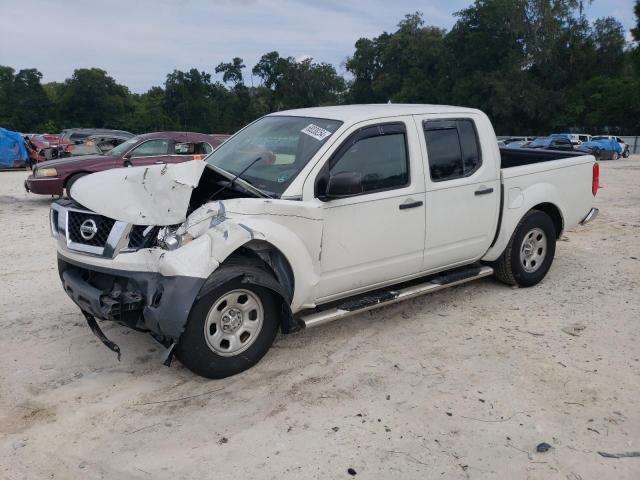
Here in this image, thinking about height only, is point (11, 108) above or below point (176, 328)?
above

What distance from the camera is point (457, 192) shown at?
4.99 meters

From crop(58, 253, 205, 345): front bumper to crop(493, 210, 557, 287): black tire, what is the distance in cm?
346

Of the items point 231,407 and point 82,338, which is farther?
point 82,338

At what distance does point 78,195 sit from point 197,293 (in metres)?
1.25

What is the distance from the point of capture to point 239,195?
412 cm

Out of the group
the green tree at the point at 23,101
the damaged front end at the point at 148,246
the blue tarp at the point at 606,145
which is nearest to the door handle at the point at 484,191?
the damaged front end at the point at 148,246

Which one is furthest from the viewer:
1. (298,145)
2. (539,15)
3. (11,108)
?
(11,108)

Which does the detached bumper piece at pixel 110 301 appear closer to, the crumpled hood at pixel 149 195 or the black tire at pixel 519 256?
the crumpled hood at pixel 149 195

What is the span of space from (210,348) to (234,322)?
0.25m

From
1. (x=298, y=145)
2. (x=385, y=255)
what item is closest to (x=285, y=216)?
(x=298, y=145)

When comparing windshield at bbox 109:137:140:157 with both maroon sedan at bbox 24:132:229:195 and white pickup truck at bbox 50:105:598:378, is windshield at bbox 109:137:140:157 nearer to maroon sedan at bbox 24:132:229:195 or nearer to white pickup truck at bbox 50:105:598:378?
maroon sedan at bbox 24:132:229:195

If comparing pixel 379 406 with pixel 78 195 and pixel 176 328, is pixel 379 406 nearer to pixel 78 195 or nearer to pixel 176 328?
pixel 176 328

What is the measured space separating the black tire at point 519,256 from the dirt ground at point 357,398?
286 mm

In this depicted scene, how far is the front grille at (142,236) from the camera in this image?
3756 millimetres
